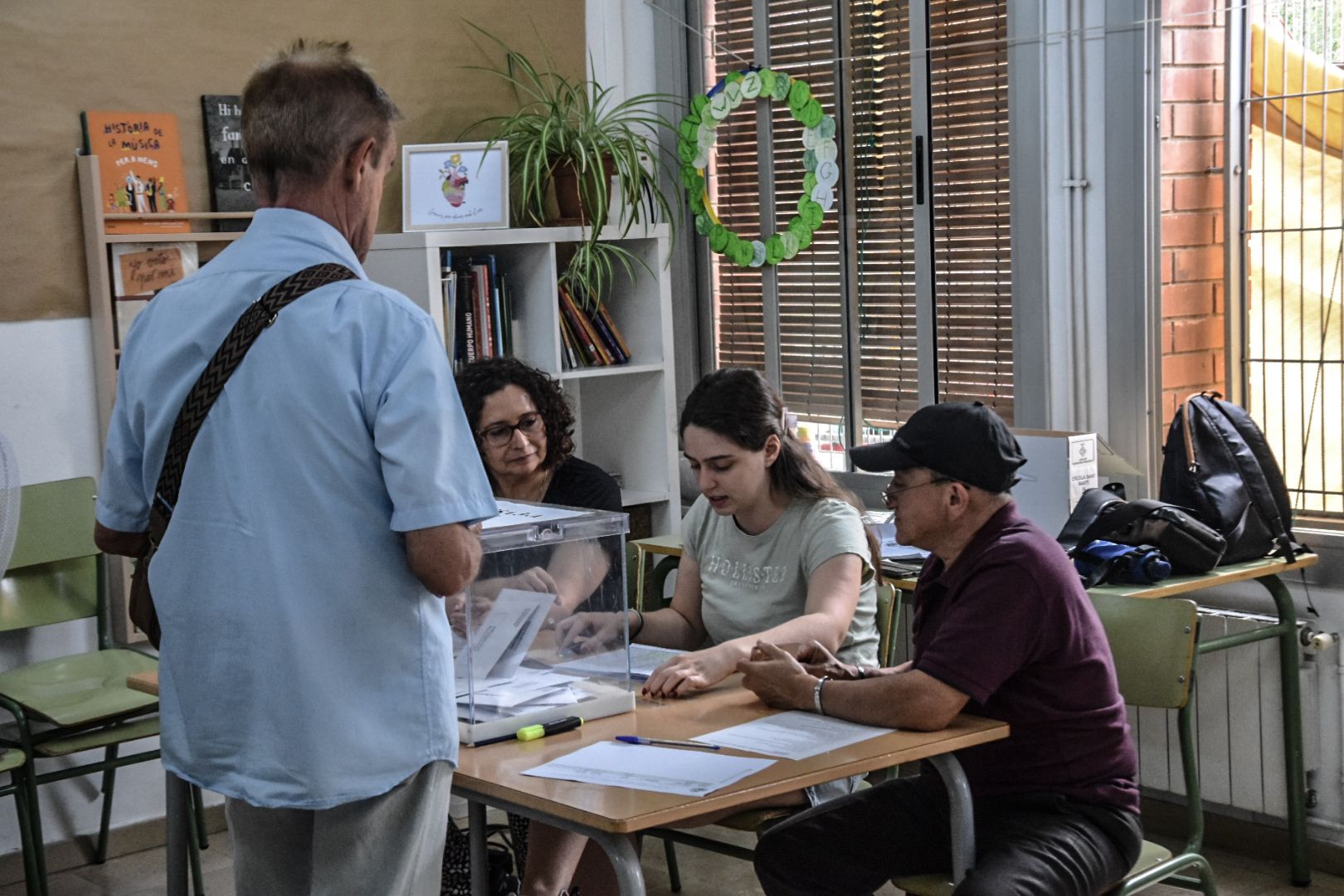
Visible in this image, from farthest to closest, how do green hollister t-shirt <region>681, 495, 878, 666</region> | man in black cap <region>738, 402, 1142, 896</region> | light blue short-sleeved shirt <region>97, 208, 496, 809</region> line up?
1. green hollister t-shirt <region>681, 495, 878, 666</region>
2. man in black cap <region>738, 402, 1142, 896</region>
3. light blue short-sleeved shirt <region>97, 208, 496, 809</region>

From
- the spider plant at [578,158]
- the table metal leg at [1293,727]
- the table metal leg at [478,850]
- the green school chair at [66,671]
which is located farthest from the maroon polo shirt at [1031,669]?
the spider plant at [578,158]

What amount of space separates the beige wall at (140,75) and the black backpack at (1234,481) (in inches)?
77.7

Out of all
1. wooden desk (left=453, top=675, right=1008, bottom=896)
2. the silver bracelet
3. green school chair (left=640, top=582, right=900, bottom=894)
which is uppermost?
the silver bracelet

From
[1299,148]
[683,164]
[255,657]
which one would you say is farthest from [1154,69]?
[255,657]

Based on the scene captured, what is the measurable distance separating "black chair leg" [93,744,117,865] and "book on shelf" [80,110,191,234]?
1.24 m

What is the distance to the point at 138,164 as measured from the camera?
3578 mm

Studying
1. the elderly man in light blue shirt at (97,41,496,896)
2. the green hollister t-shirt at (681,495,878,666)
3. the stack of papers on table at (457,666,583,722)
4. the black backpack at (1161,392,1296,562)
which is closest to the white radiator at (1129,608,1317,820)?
the black backpack at (1161,392,1296,562)

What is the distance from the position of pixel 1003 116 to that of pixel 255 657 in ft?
8.87

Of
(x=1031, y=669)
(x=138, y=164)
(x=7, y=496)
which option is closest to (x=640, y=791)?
(x=1031, y=669)

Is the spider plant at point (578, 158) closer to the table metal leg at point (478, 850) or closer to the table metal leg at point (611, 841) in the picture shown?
the table metal leg at point (478, 850)

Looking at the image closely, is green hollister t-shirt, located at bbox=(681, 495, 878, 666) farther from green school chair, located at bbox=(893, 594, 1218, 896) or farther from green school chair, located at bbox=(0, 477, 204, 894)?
green school chair, located at bbox=(0, 477, 204, 894)

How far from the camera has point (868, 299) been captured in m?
4.09

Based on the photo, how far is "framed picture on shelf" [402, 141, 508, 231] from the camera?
3926 millimetres

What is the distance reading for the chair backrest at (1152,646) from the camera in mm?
2455
